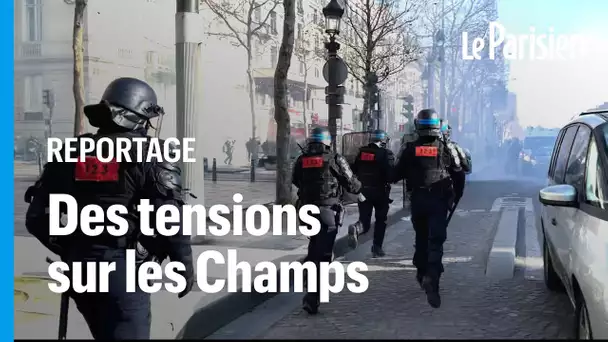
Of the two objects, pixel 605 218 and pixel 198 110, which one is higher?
pixel 198 110

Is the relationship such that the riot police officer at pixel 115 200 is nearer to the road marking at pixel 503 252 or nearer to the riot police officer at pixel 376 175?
the road marking at pixel 503 252

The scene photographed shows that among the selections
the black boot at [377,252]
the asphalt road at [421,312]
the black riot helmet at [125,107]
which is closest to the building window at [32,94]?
the black boot at [377,252]

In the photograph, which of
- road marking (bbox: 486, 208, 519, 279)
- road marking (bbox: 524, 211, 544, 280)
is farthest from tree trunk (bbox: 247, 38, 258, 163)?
road marking (bbox: 524, 211, 544, 280)

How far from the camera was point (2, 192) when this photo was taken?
14.5ft

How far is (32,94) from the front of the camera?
40.5ft

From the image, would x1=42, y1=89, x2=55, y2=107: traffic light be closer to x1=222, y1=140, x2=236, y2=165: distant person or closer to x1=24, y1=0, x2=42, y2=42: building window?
x1=24, y1=0, x2=42, y2=42: building window

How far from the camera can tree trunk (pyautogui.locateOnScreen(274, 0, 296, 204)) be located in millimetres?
12914

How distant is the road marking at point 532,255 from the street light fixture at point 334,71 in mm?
3609

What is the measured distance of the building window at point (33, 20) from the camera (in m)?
11.6

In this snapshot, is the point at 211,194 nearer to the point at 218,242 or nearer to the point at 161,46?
the point at 161,46

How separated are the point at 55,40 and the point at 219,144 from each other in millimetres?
14873

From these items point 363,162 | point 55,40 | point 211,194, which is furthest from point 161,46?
point 363,162

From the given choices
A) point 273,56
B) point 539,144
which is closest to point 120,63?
point 539,144

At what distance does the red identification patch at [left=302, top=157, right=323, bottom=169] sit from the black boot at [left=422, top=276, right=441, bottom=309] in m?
1.35
